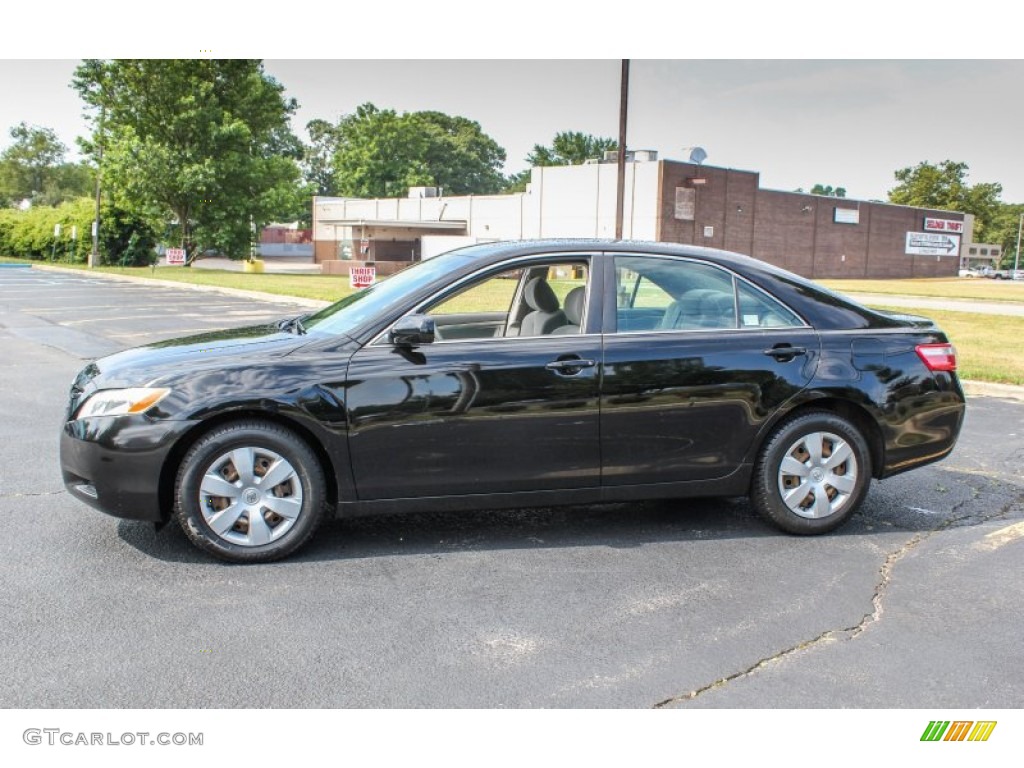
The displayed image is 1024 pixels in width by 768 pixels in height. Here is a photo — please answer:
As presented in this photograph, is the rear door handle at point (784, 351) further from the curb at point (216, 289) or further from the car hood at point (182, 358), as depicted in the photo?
the curb at point (216, 289)

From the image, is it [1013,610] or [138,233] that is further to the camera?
[138,233]

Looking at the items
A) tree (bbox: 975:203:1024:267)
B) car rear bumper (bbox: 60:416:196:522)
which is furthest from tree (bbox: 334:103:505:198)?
car rear bumper (bbox: 60:416:196:522)

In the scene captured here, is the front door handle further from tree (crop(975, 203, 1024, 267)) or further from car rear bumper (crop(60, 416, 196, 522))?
tree (crop(975, 203, 1024, 267))

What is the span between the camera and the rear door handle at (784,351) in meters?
5.12

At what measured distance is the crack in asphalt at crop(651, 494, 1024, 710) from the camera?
341 cm

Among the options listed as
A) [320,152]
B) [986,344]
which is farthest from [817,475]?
[320,152]

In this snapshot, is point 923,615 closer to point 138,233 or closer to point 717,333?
point 717,333

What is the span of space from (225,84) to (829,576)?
156 feet

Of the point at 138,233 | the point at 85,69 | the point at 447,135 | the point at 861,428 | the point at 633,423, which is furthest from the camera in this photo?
the point at 447,135

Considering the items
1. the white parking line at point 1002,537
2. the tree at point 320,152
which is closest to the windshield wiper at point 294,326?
the white parking line at point 1002,537

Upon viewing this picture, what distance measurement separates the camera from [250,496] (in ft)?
14.9

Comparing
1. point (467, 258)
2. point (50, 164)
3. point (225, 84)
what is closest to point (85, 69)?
point (225, 84)

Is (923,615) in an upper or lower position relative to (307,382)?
lower

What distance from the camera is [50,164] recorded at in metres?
79.1
